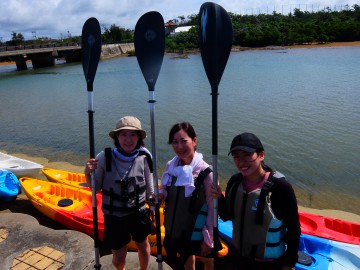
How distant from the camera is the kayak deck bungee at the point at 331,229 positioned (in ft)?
13.7

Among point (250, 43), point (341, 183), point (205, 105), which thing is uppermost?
point (250, 43)

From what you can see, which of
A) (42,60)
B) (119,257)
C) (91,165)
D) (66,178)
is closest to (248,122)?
(66,178)

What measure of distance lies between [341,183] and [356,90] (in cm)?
1126

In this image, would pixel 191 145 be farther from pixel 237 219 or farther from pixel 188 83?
pixel 188 83

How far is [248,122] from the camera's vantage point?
502 inches

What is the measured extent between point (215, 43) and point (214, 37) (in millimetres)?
48

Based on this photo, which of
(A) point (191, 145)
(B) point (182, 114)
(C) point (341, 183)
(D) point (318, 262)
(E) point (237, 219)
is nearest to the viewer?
(E) point (237, 219)

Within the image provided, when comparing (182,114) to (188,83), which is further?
(188,83)

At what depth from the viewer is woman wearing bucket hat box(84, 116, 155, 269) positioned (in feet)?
9.32

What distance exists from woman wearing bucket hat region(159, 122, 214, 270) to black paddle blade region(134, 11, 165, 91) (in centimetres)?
77

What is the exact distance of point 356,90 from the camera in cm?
1681

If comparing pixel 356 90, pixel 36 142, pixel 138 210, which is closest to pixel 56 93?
pixel 36 142

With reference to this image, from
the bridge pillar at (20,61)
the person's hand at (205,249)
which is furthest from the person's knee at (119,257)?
the bridge pillar at (20,61)

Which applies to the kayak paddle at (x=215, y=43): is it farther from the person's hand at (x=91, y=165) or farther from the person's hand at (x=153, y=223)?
the person's hand at (x=91, y=165)
